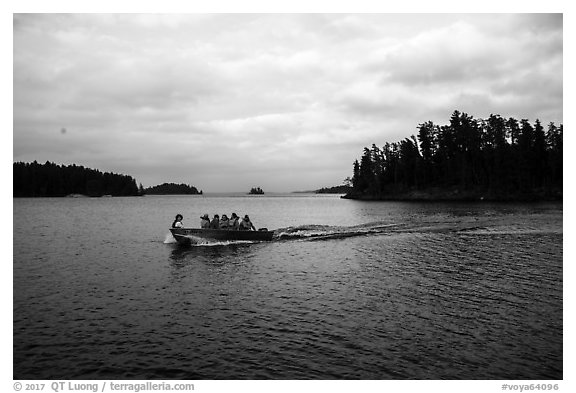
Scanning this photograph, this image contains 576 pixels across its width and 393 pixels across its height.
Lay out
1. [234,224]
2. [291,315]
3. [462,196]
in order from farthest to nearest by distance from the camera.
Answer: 1. [462,196]
2. [234,224]
3. [291,315]

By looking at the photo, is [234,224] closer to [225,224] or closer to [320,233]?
[225,224]

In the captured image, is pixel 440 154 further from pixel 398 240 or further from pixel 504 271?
pixel 504 271

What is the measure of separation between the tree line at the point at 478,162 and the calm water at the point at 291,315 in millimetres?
81425

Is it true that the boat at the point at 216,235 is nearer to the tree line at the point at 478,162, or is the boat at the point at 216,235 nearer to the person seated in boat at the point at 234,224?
the person seated in boat at the point at 234,224

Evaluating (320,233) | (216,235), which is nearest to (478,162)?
(320,233)

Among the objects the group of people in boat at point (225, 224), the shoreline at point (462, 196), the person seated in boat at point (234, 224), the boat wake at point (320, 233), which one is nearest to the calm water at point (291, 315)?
the group of people in boat at point (225, 224)

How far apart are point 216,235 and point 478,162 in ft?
320

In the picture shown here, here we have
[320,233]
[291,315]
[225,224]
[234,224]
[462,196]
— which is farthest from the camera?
[462,196]

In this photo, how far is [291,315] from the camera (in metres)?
15.3

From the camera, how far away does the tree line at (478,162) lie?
100250 mm

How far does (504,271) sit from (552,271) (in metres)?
2.26

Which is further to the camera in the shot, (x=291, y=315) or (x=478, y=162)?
(x=478, y=162)
